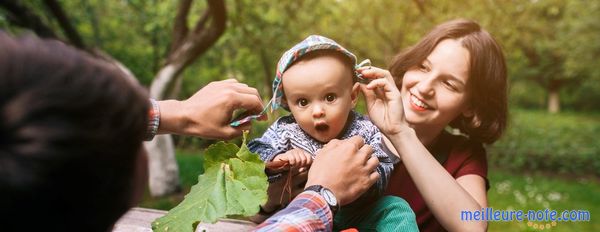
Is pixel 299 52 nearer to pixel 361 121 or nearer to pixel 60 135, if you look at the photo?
pixel 361 121

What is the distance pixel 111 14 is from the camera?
15031 mm

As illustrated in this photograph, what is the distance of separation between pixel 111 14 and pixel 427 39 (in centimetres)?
1447

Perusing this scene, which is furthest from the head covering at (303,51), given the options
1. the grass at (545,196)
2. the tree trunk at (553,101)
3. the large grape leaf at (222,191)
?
the tree trunk at (553,101)

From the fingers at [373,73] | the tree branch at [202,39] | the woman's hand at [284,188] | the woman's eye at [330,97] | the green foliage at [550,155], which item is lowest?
the green foliage at [550,155]

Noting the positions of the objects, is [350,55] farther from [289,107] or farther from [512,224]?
[512,224]

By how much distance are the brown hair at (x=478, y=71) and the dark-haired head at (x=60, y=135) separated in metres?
1.41

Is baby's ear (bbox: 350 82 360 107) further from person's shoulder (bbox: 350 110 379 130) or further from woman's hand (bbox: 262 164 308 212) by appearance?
woman's hand (bbox: 262 164 308 212)

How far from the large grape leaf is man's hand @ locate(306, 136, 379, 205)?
0.16 m

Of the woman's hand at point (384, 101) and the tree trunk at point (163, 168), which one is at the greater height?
the woman's hand at point (384, 101)

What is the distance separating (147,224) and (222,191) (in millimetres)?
520

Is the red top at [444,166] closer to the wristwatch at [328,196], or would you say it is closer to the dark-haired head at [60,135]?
the wristwatch at [328,196]

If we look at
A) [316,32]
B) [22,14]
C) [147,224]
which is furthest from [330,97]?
[316,32]

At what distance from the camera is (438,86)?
→ 6.13 feet

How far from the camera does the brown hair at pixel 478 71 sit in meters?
1.91
